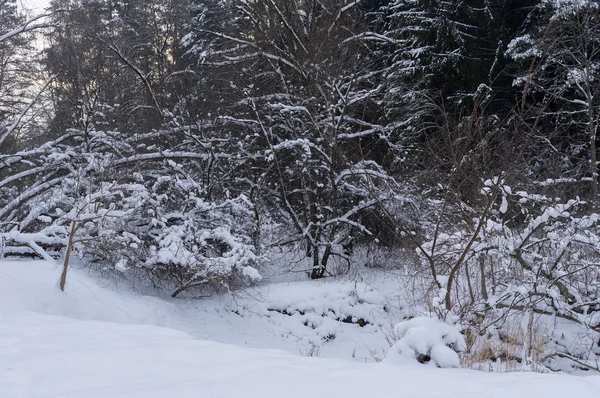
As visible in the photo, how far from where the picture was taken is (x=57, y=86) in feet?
43.4

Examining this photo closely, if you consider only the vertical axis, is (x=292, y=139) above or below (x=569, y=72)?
below

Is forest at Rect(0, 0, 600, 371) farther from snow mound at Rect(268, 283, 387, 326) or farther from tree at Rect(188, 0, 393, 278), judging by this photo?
snow mound at Rect(268, 283, 387, 326)

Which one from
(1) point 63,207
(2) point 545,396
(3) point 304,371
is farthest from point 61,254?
(2) point 545,396

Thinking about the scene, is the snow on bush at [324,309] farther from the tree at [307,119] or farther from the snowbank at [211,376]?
the snowbank at [211,376]

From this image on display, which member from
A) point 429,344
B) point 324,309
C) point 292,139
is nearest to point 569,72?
point 292,139

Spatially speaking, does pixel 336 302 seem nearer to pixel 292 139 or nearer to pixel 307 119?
pixel 292 139

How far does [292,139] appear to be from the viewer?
A: 12.6 m

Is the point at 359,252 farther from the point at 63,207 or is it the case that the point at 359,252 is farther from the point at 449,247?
the point at 63,207

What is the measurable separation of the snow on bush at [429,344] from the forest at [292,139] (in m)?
3.28

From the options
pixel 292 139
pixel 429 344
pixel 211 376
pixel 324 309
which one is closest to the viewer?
pixel 211 376

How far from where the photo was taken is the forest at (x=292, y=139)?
9344 mm

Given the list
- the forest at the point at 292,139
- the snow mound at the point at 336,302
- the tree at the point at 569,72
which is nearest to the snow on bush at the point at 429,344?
the forest at the point at 292,139

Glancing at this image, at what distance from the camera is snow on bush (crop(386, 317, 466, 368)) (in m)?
4.10

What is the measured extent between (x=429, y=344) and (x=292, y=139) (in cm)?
892
